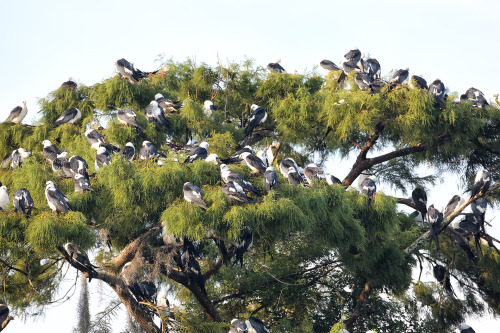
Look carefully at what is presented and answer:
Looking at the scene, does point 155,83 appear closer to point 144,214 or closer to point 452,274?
point 144,214

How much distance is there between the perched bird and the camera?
5.56 m

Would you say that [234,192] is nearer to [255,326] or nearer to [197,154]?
[197,154]

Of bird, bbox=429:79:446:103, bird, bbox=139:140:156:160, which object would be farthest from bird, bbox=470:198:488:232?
bird, bbox=139:140:156:160

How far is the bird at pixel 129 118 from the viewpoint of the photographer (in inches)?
272

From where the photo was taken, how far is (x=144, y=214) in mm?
5906

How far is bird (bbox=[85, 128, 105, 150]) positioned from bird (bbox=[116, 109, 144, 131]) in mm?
282

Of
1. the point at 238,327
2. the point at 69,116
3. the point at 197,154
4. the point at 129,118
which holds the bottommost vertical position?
the point at 238,327

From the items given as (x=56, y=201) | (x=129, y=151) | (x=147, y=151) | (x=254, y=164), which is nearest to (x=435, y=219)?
(x=254, y=164)

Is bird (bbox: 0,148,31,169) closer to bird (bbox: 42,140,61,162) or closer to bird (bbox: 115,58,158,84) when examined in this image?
bird (bbox: 42,140,61,162)

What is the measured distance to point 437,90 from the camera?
25.0 feet

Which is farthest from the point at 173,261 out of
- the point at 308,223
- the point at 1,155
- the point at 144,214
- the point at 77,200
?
the point at 1,155

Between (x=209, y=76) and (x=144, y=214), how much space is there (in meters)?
3.15

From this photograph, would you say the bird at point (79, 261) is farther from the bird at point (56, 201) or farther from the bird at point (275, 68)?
the bird at point (275, 68)

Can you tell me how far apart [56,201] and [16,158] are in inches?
73.7
